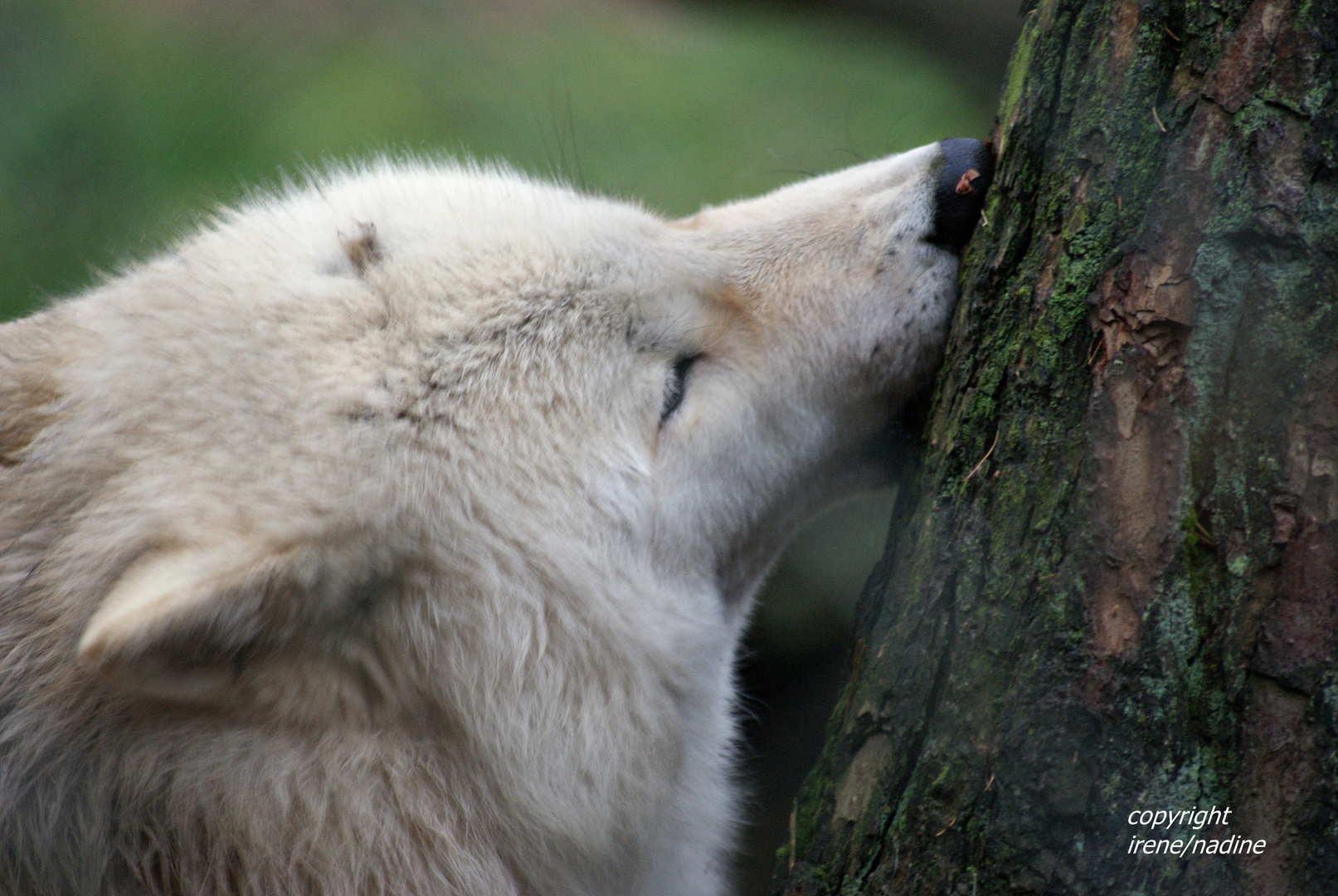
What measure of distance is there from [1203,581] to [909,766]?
57 cm

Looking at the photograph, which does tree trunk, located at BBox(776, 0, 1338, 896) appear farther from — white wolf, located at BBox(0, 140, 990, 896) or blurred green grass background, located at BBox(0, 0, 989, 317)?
blurred green grass background, located at BBox(0, 0, 989, 317)

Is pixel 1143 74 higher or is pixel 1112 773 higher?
pixel 1143 74

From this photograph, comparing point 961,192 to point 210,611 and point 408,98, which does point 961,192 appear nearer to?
point 210,611

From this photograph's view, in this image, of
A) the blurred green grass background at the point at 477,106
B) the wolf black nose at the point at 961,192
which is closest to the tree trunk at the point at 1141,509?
the wolf black nose at the point at 961,192

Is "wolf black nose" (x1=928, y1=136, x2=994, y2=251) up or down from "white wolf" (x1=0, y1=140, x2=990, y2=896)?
up

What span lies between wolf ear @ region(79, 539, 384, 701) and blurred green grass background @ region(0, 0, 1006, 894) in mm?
2162

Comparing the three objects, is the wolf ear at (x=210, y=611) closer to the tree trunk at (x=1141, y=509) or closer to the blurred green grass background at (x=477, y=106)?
the tree trunk at (x=1141, y=509)

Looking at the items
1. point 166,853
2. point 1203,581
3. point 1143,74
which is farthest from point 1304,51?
point 166,853

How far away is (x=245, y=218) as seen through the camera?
2.21 metres

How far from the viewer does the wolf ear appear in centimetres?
155

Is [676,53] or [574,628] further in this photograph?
[676,53]

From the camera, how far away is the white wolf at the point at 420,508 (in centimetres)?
176

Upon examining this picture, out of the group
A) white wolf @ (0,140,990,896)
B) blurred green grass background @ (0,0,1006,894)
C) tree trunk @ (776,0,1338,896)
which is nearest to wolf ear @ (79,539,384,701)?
white wolf @ (0,140,990,896)

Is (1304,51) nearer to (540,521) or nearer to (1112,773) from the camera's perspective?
(1112,773)
